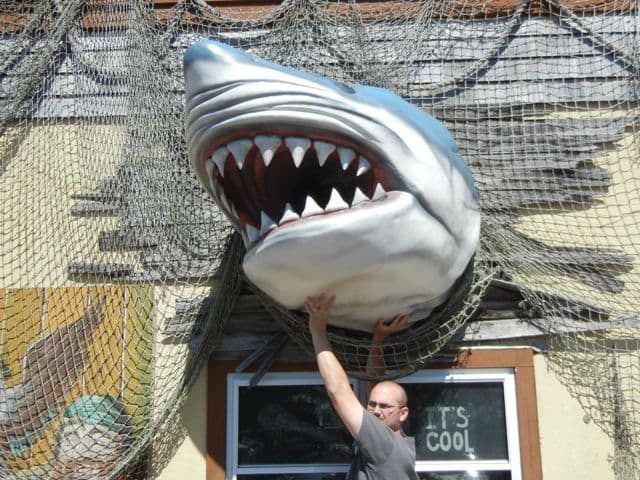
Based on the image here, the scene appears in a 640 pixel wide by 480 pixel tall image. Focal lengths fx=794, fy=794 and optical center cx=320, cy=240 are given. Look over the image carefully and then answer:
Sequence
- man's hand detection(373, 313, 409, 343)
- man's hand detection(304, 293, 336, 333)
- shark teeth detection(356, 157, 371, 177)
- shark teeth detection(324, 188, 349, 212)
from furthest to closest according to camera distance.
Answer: man's hand detection(373, 313, 409, 343) → man's hand detection(304, 293, 336, 333) → shark teeth detection(356, 157, 371, 177) → shark teeth detection(324, 188, 349, 212)

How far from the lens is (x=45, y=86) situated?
4.11 metres

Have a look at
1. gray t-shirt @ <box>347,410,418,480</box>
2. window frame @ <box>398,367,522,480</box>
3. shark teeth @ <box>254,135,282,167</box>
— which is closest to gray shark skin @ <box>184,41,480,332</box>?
shark teeth @ <box>254,135,282,167</box>

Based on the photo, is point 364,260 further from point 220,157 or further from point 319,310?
point 220,157

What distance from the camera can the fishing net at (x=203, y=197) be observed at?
3.16 metres

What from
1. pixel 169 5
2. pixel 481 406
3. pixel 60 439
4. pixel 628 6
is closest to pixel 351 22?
pixel 169 5

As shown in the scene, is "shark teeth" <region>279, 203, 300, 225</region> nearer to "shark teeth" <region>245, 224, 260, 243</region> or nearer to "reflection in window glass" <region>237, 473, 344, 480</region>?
"shark teeth" <region>245, 224, 260, 243</region>

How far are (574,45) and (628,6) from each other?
0.35 meters

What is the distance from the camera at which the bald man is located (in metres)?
2.30

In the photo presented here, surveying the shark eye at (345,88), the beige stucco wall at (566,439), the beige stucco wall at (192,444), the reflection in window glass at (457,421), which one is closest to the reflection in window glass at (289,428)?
the beige stucco wall at (192,444)

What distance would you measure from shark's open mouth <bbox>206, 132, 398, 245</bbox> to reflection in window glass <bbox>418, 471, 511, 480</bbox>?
121 cm

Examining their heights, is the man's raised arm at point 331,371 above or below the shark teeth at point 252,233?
below

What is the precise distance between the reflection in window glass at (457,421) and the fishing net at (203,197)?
0.33m

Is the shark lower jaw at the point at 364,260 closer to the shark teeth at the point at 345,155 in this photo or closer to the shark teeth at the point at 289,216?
the shark teeth at the point at 289,216

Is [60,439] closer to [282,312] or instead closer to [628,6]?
[282,312]
